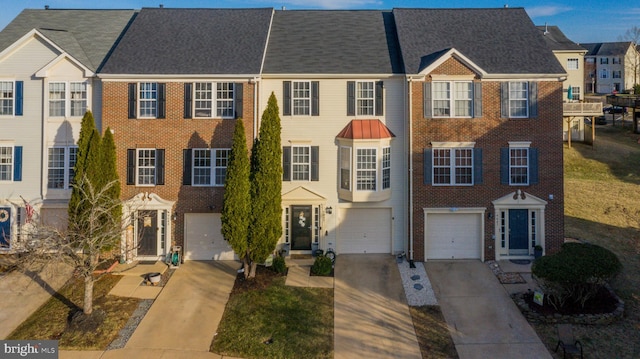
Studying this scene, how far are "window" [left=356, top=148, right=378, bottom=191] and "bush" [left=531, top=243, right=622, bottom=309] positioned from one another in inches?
295

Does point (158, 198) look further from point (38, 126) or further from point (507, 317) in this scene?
point (507, 317)

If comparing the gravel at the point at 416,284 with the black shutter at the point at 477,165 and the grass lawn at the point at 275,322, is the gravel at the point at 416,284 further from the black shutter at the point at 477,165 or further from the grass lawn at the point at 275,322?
the black shutter at the point at 477,165

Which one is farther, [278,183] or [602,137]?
[602,137]

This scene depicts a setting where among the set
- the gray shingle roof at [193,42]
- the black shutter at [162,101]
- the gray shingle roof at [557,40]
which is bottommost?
the black shutter at [162,101]

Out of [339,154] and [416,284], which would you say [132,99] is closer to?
[339,154]

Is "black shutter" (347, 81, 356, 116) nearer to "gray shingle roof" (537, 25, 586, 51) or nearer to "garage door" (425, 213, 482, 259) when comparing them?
"garage door" (425, 213, 482, 259)

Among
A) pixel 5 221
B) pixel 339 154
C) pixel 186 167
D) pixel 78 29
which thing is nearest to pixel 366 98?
pixel 339 154

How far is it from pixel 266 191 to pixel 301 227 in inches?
130

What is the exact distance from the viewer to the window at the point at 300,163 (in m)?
19.1

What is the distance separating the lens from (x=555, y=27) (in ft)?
137

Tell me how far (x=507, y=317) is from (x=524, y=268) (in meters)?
4.66

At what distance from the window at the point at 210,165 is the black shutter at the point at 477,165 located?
11.4 m

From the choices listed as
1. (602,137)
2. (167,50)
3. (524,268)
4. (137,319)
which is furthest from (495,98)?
(602,137)

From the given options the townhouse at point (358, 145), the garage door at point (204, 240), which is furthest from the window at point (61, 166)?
the garage door at point (204, 240)
